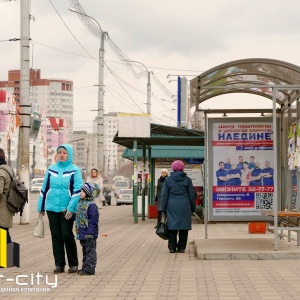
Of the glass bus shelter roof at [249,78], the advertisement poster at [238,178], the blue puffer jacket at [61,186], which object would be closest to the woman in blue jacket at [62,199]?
the blue puffer jacket at [61,186]

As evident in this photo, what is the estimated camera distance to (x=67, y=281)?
35.9ft

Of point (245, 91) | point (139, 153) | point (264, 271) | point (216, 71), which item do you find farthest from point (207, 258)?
point (139, 153)

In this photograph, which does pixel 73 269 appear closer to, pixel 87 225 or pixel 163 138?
pixel 87 225

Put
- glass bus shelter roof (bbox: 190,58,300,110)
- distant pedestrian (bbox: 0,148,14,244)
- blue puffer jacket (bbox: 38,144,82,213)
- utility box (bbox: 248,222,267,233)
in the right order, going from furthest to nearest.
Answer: utility box (bbox: 248,222,267,233) < glass bus shelter roof (bbox: 190,58,300,110) < distant pedestrian (bbox: 0,148,14,244) < blue puffer jacket (bbox: 38,144,82,213)

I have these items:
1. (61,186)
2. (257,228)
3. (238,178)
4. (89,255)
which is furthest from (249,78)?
(257,228)

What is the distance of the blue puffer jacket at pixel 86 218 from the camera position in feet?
37.7

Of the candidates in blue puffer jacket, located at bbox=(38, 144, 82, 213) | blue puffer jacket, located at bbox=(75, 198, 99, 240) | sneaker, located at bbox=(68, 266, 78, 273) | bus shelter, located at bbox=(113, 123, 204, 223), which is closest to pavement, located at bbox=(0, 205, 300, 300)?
sneaker, located at bbox=(68, 266, 78, 273)

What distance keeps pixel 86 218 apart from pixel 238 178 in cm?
558

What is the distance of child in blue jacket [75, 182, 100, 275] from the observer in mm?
11508

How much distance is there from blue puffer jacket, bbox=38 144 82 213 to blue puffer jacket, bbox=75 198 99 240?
0.13m

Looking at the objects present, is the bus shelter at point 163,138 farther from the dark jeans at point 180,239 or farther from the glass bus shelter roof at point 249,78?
the dark jeans at point 180,239

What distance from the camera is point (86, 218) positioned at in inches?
455

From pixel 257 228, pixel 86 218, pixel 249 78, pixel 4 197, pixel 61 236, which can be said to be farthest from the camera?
pixel 257 228

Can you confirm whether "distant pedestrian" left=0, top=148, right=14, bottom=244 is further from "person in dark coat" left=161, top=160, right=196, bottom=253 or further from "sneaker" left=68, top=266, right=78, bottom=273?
"person in dark coat" left=161, top=160, right=196, bottom=253
